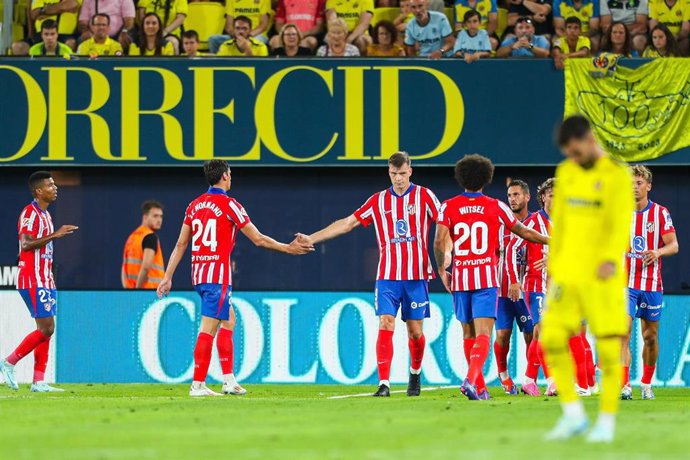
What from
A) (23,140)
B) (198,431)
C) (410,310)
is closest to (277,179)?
(23,140)

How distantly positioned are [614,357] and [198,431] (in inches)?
101

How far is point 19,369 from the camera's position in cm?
1689

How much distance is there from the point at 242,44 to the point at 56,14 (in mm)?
3218

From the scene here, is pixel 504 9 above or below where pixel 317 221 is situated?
above

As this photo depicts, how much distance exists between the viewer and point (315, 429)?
8.62 metres

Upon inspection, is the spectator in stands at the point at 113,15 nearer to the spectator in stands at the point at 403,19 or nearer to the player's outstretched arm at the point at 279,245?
the spectator in stands at the point at 403,19

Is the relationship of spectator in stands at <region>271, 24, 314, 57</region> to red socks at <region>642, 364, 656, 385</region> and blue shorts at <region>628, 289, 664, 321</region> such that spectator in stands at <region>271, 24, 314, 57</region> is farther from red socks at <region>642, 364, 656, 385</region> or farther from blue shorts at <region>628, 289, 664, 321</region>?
red socks at <region>642, 364, 656, 385</region>

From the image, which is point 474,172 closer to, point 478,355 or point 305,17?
point 478,355

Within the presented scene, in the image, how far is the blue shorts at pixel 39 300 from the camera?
14234mm

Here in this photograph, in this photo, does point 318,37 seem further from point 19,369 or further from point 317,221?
point 19,369

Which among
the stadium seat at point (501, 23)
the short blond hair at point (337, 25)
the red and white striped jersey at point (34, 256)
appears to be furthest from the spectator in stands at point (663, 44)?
→ the red and white striped jersey at point (34, 256)

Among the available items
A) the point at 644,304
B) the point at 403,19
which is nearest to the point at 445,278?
the point at 644,304

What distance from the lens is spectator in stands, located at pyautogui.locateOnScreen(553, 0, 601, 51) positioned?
66.6ft

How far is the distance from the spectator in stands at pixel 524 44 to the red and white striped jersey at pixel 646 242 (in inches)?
258
